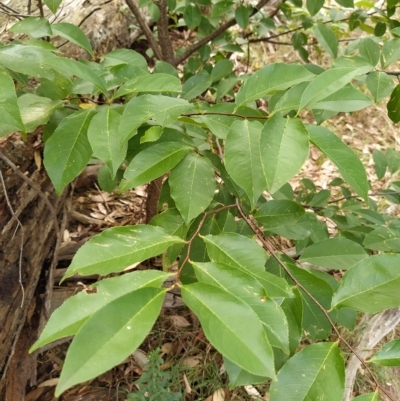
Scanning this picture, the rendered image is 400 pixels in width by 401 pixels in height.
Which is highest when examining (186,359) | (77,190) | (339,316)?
(339,316)

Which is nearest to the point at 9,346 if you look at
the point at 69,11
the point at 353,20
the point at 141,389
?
the point at 141,389

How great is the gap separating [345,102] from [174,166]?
0.38m

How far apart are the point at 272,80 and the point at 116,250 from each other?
47cm

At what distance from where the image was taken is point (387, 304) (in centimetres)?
65

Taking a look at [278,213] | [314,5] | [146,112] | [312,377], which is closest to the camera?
[312,377]

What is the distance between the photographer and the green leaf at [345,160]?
2.32ft

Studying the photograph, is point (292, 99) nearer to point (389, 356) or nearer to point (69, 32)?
point (389, 356)

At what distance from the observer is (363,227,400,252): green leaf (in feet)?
3.72

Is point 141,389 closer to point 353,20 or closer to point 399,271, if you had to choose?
point 399,271

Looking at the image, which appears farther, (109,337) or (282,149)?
(282,149)

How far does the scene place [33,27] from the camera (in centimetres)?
94

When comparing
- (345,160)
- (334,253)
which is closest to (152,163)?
(345,160)

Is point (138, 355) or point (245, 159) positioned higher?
point (245, 159)

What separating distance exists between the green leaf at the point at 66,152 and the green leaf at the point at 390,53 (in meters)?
0.85
